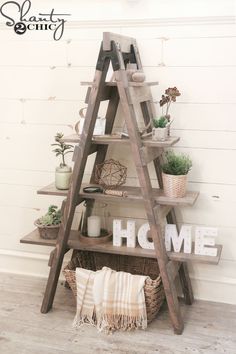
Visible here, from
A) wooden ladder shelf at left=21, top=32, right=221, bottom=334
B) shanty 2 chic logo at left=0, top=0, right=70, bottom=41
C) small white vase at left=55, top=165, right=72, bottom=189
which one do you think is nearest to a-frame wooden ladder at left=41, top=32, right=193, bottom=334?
wooden ladder shelf at left=21, top=32, right=221, bottom=334

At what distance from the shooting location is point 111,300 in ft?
8.51

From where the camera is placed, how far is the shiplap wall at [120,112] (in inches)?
107

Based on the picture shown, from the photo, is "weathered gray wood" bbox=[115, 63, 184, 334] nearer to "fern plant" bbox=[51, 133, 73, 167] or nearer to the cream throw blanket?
the cream throw blanket

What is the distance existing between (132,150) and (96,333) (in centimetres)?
93

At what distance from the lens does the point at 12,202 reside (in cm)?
322

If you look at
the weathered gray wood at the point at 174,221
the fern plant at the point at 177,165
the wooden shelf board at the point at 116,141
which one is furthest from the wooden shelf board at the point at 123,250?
the wooden shelf board at the point at 116,141

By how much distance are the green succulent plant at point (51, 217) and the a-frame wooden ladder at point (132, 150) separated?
201mm

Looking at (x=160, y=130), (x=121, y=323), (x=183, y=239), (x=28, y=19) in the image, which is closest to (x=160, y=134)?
(x=160, y=130)

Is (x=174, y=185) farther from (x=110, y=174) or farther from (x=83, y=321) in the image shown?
(x=83, y=321)

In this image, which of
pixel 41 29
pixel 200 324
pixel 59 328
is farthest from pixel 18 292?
pixel 41 29

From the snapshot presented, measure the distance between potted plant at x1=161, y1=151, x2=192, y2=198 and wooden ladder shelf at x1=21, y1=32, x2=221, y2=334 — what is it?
44mm

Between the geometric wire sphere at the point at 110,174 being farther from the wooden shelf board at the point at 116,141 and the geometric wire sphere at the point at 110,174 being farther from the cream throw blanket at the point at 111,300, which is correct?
the cream throw blanket at the point at 111,300

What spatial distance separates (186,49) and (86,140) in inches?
29.7

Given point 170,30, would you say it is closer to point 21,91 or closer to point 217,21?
point 217,21
